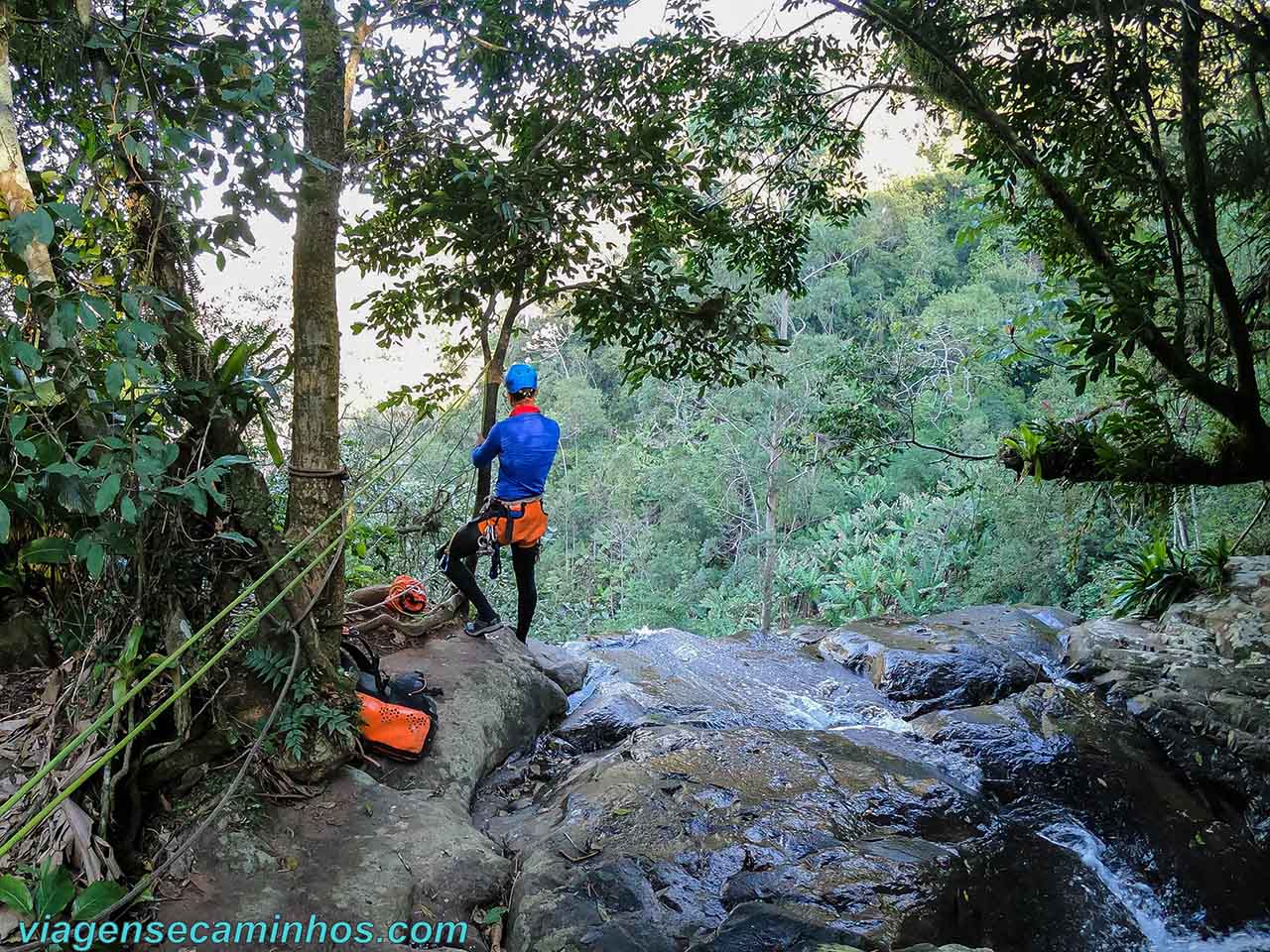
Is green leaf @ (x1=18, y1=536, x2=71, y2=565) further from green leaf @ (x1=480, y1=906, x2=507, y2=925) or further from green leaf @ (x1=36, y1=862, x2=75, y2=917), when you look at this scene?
green leaf @ (x1=480, y1=906, x2=507, y2=925)

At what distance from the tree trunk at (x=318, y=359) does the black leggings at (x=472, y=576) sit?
1.49 meters

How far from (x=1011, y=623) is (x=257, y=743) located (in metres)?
7.74

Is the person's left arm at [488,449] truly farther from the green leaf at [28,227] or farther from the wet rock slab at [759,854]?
the green leaf at [28,227]

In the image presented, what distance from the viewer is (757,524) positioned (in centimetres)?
2141

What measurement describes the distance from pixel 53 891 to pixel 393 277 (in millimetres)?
3989

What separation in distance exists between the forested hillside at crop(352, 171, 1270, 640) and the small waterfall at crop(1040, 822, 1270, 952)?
587cm

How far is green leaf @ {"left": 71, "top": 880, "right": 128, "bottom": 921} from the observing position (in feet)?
6.90

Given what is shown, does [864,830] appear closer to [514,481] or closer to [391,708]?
[391,708]

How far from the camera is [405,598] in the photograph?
5.17 m

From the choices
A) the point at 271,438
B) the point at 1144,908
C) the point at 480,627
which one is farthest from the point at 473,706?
the point at 1144,908

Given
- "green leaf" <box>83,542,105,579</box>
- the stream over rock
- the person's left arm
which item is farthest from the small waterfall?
"green leaf" <box>83,542,105,579</box>

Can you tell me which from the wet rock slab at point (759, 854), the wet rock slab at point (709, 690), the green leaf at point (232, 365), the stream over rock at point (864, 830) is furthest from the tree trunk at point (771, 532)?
the green leaf at point (232, 365)

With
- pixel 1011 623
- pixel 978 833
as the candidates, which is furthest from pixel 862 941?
pixel 1011 623

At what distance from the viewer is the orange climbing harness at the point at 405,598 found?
510cm
